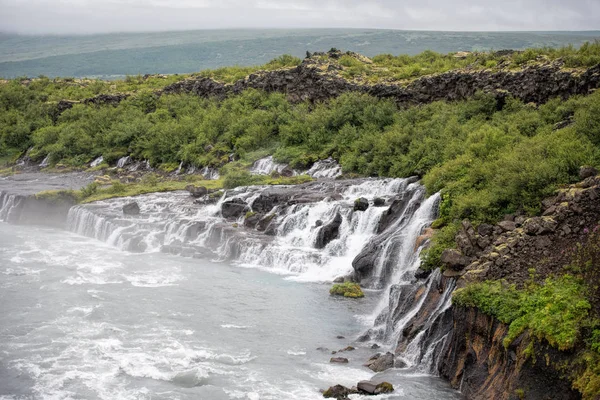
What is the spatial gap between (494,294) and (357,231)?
14605 mm

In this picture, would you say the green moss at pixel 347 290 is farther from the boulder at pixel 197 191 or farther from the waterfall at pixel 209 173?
the waterfall at pixel 209 173

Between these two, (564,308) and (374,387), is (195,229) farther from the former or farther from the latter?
(564,308)

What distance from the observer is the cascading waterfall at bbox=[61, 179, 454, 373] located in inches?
880

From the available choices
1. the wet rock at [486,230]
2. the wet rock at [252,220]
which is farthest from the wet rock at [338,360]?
the wet rock at [252,220]

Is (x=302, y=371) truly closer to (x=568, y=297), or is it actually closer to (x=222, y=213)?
(x=568, y=297)

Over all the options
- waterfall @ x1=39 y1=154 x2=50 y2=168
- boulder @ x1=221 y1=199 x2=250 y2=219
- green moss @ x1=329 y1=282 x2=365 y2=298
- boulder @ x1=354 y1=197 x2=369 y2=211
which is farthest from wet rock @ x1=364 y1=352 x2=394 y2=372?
waterfall @ x1=39 y1=154 x2=50 y2=168

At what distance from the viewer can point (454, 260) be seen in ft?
71.8

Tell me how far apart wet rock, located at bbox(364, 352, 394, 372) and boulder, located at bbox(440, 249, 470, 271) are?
3.61m

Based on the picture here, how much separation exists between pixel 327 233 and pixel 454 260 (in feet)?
40.6

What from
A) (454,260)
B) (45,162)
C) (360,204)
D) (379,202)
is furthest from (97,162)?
(454,260)

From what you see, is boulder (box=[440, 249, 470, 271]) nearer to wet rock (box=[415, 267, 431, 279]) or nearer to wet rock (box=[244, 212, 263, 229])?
wet rock (box=[415, 267, 431, 279])

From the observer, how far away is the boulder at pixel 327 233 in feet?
110

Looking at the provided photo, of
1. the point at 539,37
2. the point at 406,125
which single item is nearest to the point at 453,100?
the point at 406,125

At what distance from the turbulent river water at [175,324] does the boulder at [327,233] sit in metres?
0.63
